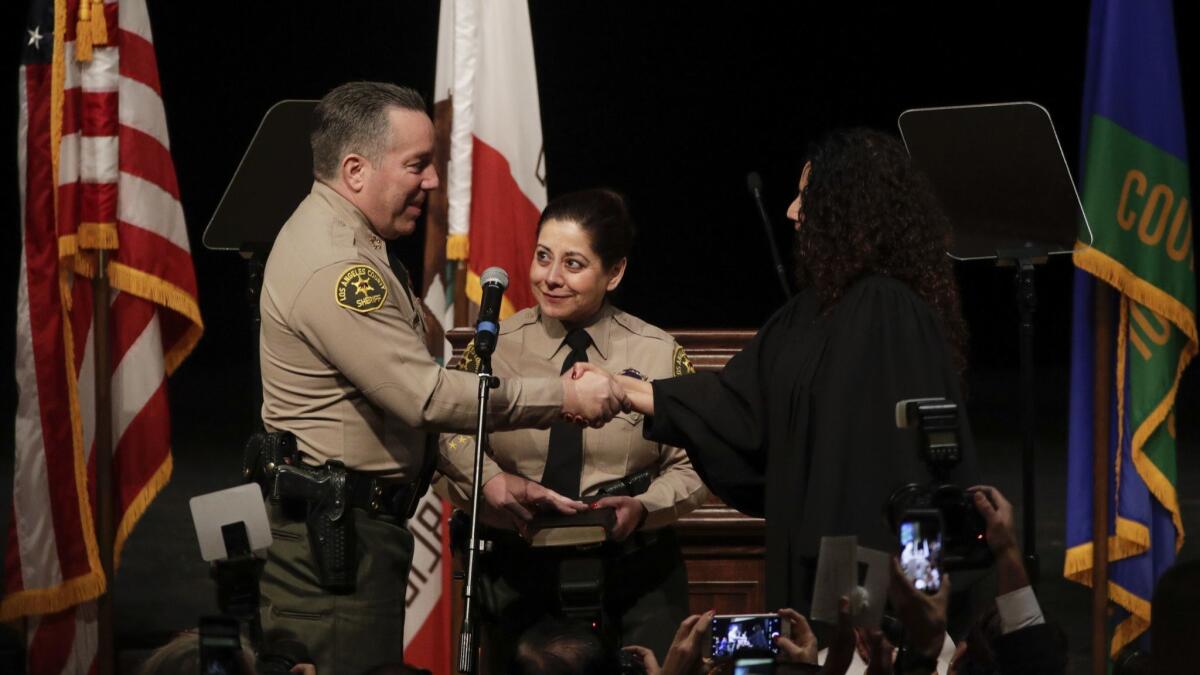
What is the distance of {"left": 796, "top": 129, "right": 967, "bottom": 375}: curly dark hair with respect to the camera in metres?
2.72

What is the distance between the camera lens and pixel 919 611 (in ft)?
5.62

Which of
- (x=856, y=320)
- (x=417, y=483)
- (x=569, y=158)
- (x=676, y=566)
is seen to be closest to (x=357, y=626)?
(x=417, y=483)

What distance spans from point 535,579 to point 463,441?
334mm

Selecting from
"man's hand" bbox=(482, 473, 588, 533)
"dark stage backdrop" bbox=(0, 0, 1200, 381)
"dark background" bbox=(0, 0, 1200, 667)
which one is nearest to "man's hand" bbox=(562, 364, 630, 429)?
"man's hand" bbox=(482, 473, 588, 533)

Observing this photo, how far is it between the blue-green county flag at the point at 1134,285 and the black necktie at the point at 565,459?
174 centimetres

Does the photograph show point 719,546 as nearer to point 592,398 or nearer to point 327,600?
Result: point 592,398

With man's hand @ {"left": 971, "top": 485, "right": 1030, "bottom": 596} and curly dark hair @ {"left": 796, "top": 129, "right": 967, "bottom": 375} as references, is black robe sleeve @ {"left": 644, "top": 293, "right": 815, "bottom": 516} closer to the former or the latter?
curly dark hair @ {"left": 796, "top": 129, "right": 967, "bottom": 375}

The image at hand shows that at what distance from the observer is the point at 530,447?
127 inches

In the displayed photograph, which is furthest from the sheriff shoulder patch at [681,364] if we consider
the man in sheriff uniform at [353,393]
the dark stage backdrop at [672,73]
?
the dark stage backdrop at [672,73]

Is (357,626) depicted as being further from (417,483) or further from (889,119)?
(889,119)

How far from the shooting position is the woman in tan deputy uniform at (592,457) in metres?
3.16

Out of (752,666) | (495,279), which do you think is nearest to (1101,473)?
(495,279)

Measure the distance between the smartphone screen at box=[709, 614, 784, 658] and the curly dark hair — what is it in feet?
2.69

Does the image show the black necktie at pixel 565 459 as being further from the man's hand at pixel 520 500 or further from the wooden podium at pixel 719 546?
the wooden podium at pixel 719 546
